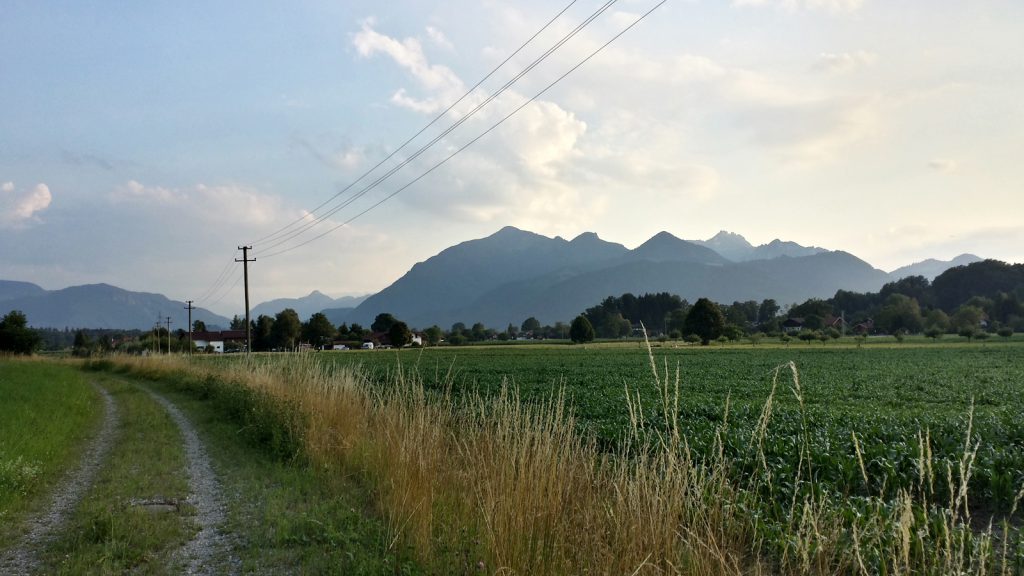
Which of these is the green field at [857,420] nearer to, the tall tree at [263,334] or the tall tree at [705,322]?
the tall tree at [705,322]

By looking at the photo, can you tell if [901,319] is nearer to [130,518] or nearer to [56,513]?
[130,518]

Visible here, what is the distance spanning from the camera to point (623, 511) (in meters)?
3.66

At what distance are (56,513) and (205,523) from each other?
2.05 metres

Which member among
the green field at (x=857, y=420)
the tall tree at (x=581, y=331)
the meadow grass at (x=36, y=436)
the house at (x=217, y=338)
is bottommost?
the green field at (x=857, y=420)

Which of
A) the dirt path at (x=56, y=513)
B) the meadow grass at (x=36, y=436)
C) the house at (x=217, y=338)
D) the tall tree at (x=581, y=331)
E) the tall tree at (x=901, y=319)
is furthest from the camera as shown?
the house at (x=217, y=338)

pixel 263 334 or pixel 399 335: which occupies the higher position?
pixel 263 334

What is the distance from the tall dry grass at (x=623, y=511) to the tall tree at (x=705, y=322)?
80711 millimetres

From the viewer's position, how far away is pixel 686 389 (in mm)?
19828

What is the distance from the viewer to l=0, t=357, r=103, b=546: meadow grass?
7.23m

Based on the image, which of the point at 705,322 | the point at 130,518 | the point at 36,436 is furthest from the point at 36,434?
the point at 705,322

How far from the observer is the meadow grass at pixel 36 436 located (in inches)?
285

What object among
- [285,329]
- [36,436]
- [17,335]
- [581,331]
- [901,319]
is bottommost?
[36,436]

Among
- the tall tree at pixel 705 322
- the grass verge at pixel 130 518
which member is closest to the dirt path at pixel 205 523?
the grass verge at pixel 130 518

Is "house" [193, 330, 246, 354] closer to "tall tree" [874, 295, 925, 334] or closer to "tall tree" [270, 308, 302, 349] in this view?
"tall tree" [270, 308, 302, 349]
